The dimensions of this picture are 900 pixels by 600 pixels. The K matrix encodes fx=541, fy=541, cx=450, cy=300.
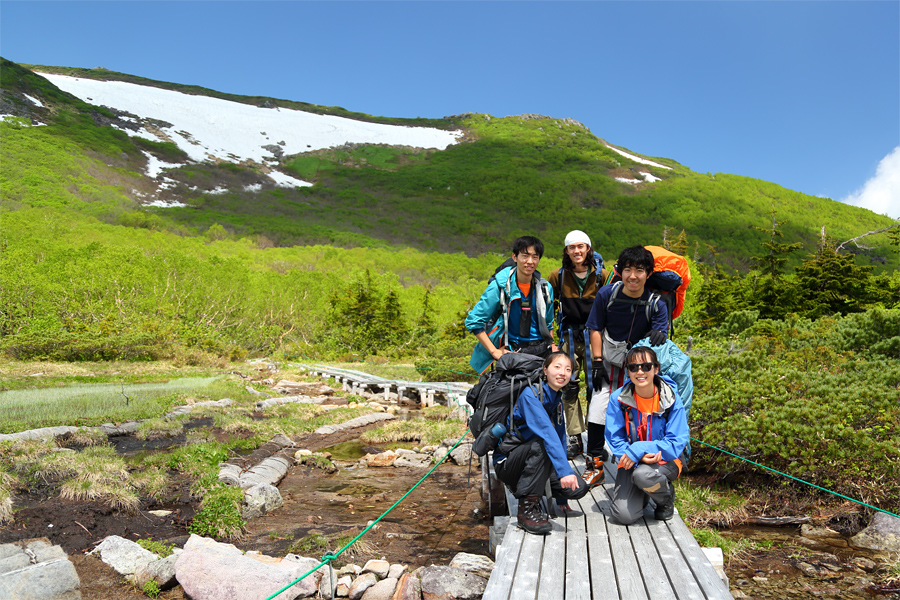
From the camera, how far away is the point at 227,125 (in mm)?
157750

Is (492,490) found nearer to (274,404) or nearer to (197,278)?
(274,404)

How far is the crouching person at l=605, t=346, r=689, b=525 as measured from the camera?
11.2ft

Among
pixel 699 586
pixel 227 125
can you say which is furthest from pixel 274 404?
pixel 227 125

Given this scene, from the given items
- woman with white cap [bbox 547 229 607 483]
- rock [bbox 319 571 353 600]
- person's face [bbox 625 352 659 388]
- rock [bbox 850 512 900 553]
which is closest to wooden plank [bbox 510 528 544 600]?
person's face [bbox 625 352 659 388]

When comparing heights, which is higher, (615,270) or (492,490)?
(615,270)

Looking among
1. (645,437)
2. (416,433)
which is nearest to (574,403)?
(645,437)

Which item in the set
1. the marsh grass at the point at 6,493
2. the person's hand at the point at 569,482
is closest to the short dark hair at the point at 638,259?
the person's hand at the point at 569,482

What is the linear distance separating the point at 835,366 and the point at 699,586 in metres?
5.81

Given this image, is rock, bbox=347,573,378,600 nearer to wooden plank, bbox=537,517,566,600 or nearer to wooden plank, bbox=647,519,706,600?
wooden plank, bbox=537,517,566,600

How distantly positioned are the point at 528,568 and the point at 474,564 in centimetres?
142

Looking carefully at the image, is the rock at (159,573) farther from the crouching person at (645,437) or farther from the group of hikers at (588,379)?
the crouching person at (645,437)

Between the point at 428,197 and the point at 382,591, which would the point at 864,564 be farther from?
the point at 428,197

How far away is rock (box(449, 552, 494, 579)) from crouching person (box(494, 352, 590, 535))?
0.84 meters

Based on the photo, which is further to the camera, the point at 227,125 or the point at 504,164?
the point at 227,125
